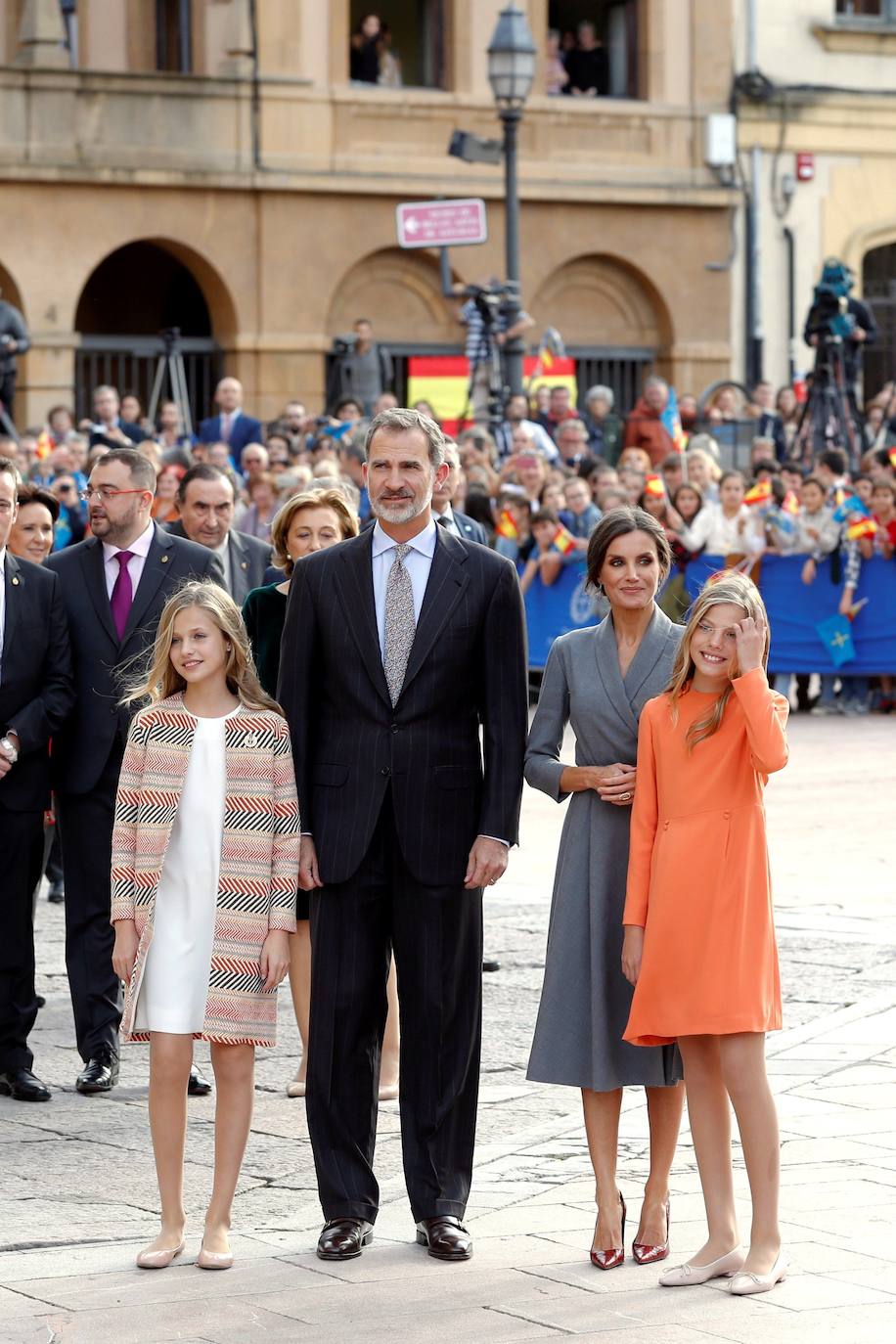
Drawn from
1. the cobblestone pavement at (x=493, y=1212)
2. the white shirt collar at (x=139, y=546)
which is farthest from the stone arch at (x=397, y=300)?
the white shirt collar at (x=139, y=546)

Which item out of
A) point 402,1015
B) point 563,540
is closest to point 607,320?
point 563,540

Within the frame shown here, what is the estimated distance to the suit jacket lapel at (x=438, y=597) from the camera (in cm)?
625

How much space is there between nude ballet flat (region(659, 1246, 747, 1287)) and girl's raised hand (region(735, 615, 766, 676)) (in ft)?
4.39

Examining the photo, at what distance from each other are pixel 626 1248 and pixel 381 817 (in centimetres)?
119

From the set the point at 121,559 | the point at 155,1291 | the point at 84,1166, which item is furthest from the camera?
the point at 121,559

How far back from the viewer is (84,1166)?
23.3 feet

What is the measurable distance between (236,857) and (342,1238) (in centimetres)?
94

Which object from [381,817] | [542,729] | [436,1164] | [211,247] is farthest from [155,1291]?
[211,247]

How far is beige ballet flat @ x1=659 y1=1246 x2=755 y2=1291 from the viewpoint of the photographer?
227 inches

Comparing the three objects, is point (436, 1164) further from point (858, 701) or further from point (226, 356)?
point (226, 356)

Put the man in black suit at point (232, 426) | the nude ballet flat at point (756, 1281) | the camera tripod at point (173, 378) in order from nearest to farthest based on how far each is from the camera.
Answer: the nude ballet flat at point (756, 1281)
the man in black suit at point (232, 426)
the camera tripod at point (173, 378)

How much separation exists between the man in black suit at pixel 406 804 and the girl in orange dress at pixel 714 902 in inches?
17.8

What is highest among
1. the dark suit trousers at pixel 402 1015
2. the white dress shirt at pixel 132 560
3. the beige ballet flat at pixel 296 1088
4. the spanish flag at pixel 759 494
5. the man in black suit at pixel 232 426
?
the man in black suit at pixel 232 426

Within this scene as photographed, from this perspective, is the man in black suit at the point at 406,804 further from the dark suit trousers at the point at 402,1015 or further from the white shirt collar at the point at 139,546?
the white shirt collar at the point at 139,546
